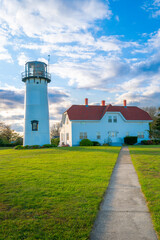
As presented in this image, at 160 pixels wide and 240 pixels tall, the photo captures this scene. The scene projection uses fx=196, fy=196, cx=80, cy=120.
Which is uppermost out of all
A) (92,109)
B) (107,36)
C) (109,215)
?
(107,36)

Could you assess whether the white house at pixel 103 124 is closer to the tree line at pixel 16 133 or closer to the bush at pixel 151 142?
the bush at pixel 151 142

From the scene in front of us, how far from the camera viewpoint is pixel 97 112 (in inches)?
1341

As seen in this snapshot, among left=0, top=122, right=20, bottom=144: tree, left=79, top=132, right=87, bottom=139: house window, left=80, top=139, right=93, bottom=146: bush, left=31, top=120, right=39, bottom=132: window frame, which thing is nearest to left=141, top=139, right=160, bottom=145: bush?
left=80, top=139, right=93, bottom=146: bush

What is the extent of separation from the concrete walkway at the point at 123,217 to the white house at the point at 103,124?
80.6ft

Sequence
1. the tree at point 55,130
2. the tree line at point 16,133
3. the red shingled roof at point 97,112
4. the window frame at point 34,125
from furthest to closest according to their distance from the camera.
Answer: the tree at point 55,130 < the tree line at point 16,133 < the red shingled roof at point 97,112 < the window frame at point 34,125

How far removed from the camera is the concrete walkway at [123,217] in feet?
13.3

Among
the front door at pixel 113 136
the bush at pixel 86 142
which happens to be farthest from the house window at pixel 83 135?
the front door at pixel 113 136

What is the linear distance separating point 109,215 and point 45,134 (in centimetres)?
2546

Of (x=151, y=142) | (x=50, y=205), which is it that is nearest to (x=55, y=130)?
(x=151, y=142)

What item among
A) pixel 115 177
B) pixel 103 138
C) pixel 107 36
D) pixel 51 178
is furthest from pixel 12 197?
pixel 103 138

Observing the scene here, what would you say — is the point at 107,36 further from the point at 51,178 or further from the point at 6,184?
the point at 6,184

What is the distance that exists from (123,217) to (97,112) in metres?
→ 29.5

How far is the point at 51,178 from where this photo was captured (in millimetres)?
8609

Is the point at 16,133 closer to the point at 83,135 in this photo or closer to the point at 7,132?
the point at 7,132
